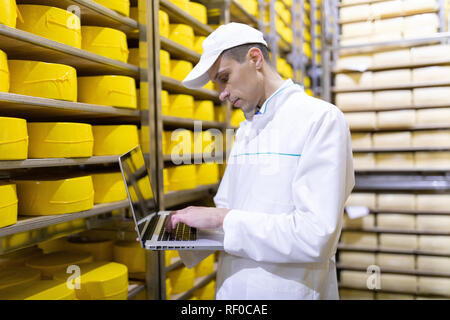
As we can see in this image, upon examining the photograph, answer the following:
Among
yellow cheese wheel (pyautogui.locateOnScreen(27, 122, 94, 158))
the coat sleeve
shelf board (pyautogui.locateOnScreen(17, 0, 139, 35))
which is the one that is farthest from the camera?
shelf board (pyautogui.locateOnScreen(17, 0, 139, 35))

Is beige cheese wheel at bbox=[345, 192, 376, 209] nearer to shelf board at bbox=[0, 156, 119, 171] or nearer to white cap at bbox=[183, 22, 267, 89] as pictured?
shelf board at bbox=[0, 156, 119, 171]

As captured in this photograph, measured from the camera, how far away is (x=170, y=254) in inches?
79.7

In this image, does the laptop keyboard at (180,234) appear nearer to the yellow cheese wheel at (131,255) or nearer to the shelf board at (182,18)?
the yellow cheese wheel at (131,255)

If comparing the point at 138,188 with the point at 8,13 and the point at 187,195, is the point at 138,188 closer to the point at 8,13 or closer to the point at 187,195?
the point at 8,13

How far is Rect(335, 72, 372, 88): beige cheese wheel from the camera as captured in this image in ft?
11.1

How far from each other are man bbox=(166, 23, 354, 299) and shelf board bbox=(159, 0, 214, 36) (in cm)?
89

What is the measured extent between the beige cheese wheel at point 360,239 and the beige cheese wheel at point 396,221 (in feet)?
0.42

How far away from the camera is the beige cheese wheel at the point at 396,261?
10.3 feet

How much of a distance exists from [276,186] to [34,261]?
3.55ft

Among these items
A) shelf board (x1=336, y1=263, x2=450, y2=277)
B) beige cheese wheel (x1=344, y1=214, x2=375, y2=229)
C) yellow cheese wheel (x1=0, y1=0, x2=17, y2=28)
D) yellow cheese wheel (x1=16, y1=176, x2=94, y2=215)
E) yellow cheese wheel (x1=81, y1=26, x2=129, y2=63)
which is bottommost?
shelf board (x1=336, y1=263, x2=450, y2=277)

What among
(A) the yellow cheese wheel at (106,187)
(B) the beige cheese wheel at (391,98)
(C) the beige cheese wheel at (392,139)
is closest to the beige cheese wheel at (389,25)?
(B) the beige cheese wheel at (391,98)

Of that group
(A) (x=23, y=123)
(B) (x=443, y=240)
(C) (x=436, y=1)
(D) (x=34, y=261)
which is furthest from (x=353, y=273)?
(A) (x=23, y=123)

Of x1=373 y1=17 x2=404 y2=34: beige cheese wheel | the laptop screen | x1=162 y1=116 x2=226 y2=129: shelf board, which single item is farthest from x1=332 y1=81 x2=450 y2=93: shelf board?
the laptop screen
